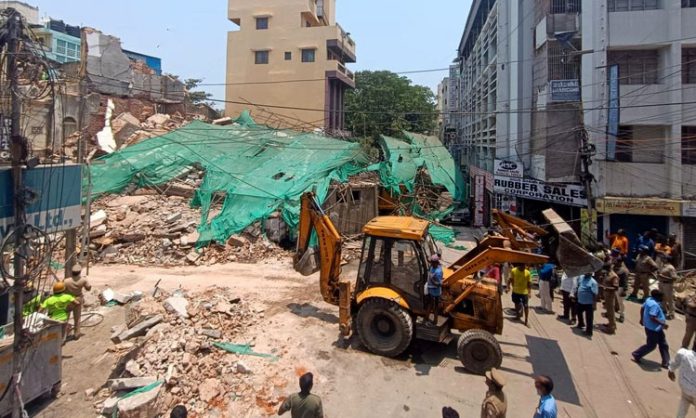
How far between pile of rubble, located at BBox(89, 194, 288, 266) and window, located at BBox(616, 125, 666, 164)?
12.2 m

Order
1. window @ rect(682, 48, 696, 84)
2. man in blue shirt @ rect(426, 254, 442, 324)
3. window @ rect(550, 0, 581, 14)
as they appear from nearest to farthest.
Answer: man in blue shirt @ rect(426, 254, 442, 324) < window @ rect(682, 48, 696, 84) < window @ rect(550, 0, 581, 14)

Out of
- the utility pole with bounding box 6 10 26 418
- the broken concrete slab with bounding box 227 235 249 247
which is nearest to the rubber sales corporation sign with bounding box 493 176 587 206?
the broken concrete slab with bounding box 227 235 249 247

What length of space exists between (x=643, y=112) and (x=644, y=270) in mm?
6467

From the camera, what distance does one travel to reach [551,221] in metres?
6.40

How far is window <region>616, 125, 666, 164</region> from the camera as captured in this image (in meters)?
13.8

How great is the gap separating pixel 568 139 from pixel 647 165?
2617 mm

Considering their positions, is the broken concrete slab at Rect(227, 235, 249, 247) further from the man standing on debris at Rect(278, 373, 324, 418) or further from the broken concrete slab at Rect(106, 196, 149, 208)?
the man standing on debris at Rect(278, 373, 324, 418)

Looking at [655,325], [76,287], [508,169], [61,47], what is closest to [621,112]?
[508,169]

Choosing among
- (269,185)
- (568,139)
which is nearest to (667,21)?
(568,139)

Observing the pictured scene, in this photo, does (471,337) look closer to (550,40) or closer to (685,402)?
(685,402)

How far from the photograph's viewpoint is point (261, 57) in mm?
34625

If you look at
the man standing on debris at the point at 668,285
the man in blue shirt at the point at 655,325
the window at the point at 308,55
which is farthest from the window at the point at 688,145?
the window at the point at 308,55

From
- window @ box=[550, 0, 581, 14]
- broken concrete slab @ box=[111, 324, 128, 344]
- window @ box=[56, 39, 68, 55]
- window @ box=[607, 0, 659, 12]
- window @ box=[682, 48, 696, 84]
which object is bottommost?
broken concrete slab @ box=[111, 324, 128, 344]

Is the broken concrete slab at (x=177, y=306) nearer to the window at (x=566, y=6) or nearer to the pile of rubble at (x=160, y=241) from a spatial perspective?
the pile of rubble at (x=160, y=241)
